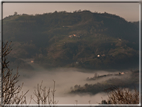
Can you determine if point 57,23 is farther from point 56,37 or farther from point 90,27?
point 90,27

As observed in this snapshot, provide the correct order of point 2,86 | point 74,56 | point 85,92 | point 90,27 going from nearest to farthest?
point 2,86 < point 85,92 < point 74,56 < point 90,27

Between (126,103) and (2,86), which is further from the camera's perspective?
(126,103)

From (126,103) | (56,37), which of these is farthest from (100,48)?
(126,103)

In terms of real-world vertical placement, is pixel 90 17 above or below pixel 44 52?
above

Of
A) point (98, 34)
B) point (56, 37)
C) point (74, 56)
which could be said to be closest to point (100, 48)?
point (98, 34)

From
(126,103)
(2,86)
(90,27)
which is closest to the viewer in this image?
(2,86)

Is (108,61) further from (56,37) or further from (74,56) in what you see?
(56,37)

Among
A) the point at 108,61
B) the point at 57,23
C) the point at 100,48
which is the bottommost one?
the point at 108,61
